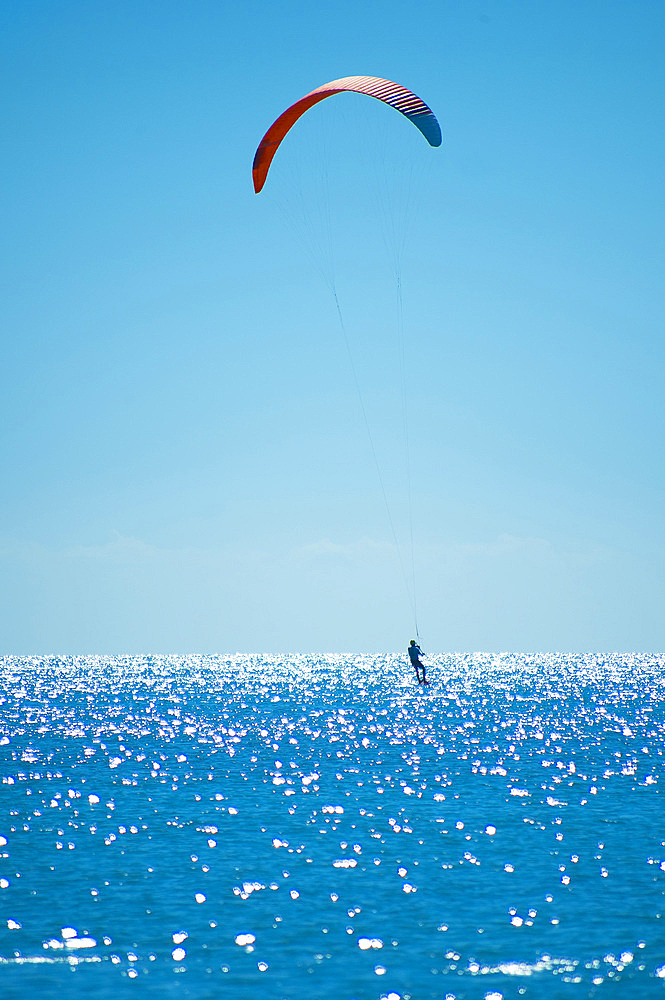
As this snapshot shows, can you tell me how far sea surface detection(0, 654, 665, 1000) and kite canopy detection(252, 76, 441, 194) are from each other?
69.6ft

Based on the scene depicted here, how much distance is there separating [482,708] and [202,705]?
92.1ft

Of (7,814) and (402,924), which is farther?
(7,814)

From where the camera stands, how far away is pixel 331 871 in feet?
73.8

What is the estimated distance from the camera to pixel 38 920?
1834 cm

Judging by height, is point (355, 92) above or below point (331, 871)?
above

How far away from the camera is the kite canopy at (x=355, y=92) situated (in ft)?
89.8

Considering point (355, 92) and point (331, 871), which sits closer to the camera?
point (331, 871)

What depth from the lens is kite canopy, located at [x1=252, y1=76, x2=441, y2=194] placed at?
27375 mm

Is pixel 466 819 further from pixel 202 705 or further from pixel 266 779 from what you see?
pixel 202 705

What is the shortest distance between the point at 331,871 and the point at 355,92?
75.3ft

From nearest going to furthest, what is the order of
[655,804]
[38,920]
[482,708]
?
[38,920] → [655,804] → [482,708]

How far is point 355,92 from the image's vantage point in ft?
90.5

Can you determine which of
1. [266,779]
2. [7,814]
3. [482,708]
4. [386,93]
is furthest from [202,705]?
[386,93]

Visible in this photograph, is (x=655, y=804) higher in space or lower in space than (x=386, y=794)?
lower
